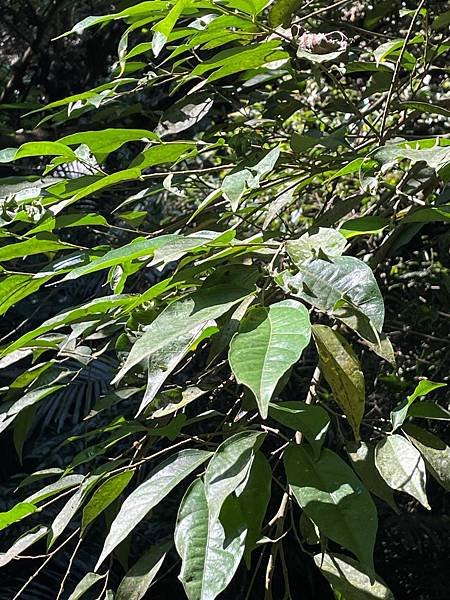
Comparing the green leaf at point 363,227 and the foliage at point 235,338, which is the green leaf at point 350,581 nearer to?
the foliage at point 235,338

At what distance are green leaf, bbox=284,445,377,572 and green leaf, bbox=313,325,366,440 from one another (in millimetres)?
44

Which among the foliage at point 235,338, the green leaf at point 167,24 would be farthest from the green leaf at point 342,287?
the green leaf at point 167,24

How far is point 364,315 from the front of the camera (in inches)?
28.7

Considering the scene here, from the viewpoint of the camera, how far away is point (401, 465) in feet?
2.61

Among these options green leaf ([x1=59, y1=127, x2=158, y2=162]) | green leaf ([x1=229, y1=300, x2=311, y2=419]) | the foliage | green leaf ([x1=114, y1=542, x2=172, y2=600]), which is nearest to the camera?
green leaf ([x1=229, y1=300, x2=311, y2=419])

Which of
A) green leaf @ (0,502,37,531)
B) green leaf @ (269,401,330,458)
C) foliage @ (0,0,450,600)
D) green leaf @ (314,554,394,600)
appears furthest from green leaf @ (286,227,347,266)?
green leaf @ (0,502,37,531)

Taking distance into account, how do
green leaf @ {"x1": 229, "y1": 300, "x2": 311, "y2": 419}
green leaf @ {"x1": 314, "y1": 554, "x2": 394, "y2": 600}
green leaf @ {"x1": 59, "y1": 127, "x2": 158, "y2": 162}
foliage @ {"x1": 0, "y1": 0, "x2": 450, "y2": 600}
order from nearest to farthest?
green leaf @ {"x1": 229, "y1": 300, "x2": 311, "y2": 419}, foliage @ {"x1": 0, "y1": 0, "x2": 450, "y2": 600}, green leaf @ {"x1": 314, "y1": 554, "x2": 394, "y2": 600}, green leaf @ {"x1": 59, "y1": 127, "x2": 158, "y2": 162}

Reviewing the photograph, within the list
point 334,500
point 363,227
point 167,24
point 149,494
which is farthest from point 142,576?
point 167,24

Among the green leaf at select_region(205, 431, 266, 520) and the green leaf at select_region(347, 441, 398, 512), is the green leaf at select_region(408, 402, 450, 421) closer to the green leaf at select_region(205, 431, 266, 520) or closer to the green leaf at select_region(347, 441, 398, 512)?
the green leaf at select_region(347, 441, 398, 512)

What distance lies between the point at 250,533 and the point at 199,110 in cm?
91

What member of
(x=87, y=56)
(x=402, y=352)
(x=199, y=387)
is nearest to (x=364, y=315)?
(x=199, y=387)

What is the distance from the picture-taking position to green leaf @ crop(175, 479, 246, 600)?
2.18ft

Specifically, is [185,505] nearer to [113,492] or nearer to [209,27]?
[113,492]

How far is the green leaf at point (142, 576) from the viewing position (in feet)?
2.95
